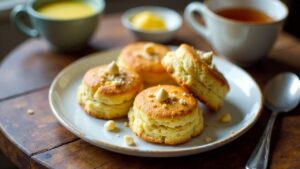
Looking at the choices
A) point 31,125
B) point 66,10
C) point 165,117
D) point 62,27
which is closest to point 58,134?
point 31,125

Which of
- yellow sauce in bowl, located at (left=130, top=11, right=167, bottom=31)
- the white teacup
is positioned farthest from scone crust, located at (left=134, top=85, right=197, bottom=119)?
yellow sauce in bowl, located at (left=130, top=11, right=167, bottom=31)

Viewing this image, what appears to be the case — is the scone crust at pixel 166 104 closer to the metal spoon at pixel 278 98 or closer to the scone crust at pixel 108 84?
the scone crust at pixel 108 84

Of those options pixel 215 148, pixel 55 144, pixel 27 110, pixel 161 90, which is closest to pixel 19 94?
pixel 27 110

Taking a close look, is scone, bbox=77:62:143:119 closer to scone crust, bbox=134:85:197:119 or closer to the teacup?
scone crust, bbox=134:85:197:119

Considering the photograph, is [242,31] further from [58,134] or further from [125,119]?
[58,134]

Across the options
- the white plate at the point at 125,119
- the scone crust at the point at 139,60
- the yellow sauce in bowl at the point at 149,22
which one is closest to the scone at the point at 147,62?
the scone crust at the point at 139,60
